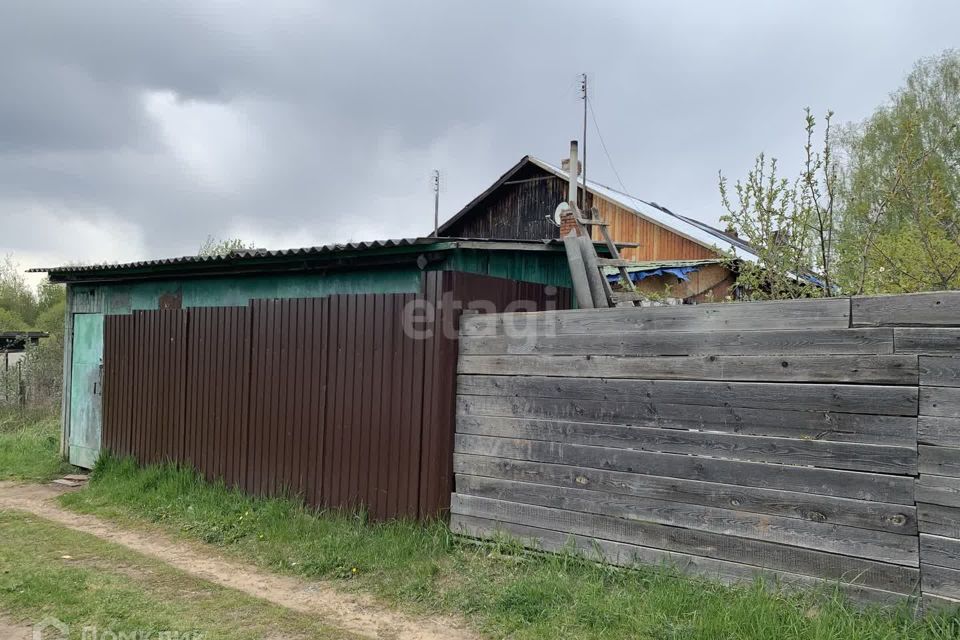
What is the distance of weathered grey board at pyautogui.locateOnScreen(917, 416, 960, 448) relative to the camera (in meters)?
3.32

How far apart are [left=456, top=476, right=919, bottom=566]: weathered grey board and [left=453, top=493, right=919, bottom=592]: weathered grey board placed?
1.4 inches

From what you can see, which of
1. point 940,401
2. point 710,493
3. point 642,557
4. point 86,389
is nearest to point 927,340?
point 940,401

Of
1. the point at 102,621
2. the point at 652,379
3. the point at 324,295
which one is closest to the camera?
the point at 102,621

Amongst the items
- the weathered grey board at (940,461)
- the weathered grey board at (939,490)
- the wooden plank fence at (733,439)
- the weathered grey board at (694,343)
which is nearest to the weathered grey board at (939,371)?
the wooden plank fence at (733,439)

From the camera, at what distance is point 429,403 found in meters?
5.43

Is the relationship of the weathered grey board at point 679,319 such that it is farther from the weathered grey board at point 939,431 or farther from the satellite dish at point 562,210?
the satellite dish at point 562,210

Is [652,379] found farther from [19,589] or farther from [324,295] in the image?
[19,589]

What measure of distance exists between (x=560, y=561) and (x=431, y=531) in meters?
1.14

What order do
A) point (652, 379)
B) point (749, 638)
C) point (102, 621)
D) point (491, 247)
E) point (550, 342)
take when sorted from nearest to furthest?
point (749, 638), point (102, 621), point (652, 379), point (550, 342), point (491, 247)

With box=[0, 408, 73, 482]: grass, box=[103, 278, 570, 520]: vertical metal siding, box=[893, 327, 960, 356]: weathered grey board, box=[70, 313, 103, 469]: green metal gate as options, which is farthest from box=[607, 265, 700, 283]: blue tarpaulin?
box=[0, 408, 73, 482]: grass

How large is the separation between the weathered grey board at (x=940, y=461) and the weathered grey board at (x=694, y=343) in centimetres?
54

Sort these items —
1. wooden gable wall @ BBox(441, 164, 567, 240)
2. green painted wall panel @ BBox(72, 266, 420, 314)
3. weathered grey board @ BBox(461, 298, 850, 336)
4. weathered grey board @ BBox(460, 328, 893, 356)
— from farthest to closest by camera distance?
wooden gable wall @ BBox(441, 164, 567, 240) < green painted wall panel @ BBox(72, 266, 420, 314) < weathered grey board @ BBox(461, 298, 850, 336) < weathered grey board @ BBox(460, 328, 893, 356)

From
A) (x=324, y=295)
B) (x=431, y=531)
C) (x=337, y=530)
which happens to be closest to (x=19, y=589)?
(x=337, y=530)

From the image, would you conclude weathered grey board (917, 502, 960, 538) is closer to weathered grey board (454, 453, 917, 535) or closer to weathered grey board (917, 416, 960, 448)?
weathered grey board (454, 453, 917, 535)
